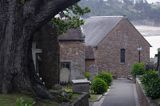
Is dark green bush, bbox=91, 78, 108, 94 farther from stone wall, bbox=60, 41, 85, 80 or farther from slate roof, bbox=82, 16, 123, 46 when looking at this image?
slate roof, bbox=82, 16, 123, 46

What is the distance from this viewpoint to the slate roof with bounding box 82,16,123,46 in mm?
62406

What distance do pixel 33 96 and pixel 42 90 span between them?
1.03 metres

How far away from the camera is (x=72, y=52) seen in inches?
1832

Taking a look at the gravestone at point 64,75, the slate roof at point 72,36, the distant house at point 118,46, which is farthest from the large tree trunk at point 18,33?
the distant house at point 118,46

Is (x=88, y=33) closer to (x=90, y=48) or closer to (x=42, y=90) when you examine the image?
(x=90, y=48)

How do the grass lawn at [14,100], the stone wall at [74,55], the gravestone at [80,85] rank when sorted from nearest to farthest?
1. the grass lawn at [14,100]
2. the gravestone at [80,85]
3. the stone wall at [74,55]

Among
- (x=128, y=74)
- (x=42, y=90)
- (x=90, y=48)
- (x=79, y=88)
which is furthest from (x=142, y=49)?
(x=42, y=90)

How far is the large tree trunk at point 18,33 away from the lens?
16.4m

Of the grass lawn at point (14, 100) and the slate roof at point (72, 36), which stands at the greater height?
the slate roof at point (72, 36)

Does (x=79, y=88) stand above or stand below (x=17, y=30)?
below

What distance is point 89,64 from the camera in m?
53.6

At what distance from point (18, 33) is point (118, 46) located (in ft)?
155

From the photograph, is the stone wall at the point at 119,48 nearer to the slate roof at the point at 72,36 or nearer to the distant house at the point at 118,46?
the distant house at the point at 118,46

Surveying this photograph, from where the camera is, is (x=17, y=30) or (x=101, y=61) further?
(x=101, y=61)
